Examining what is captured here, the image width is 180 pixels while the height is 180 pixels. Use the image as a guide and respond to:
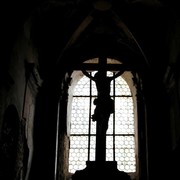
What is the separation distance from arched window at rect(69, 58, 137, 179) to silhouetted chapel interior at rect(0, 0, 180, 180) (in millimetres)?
34

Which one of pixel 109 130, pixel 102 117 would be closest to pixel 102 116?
pixel 102 117

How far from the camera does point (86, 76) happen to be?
378 inches

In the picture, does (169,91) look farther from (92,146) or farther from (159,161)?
(92,146)

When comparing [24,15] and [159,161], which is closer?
[24,15]

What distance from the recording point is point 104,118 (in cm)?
754

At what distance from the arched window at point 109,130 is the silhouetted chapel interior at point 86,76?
3 centimetres

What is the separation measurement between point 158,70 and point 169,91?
1.08 m

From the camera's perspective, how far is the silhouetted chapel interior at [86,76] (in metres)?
8.41

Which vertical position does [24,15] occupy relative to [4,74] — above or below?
above

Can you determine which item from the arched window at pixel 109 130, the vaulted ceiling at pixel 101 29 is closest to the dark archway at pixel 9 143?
the vaulted ceiling at pixel 101 29

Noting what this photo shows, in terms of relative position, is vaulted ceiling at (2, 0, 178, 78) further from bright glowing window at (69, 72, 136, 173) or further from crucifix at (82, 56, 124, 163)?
crucifix at (82, 56, 124, 163)

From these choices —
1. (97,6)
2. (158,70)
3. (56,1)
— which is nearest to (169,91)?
(158,70)

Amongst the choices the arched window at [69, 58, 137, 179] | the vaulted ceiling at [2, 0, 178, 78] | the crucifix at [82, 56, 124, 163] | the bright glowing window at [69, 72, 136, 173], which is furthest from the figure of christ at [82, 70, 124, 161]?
the bright glowing window at [69, 72, 136, 173]

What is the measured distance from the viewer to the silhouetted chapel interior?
841 centimetres
